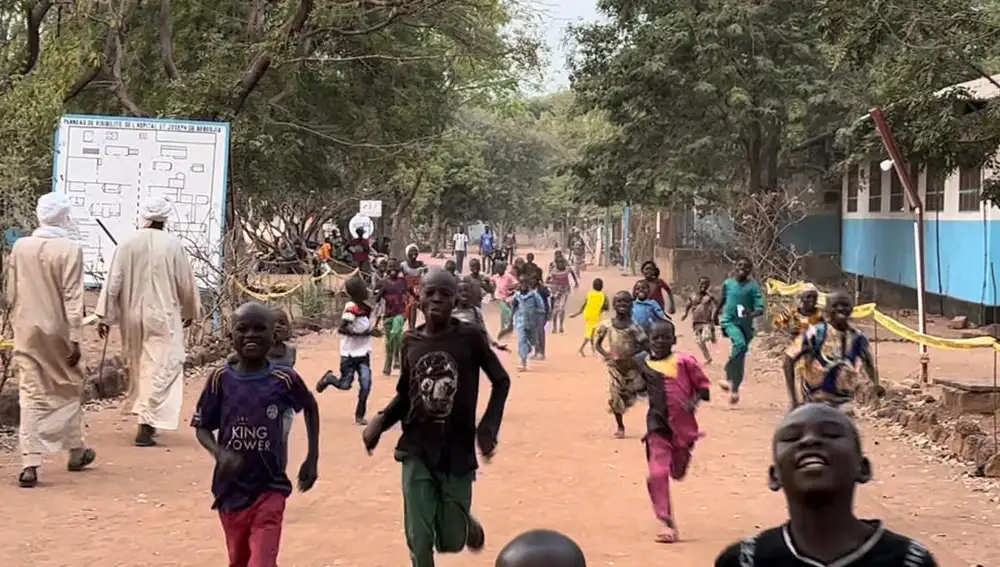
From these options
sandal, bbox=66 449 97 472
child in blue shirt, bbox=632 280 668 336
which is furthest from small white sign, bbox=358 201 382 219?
sandal, bbox=66 449 97 472

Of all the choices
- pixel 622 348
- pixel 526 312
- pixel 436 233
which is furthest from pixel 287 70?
pixel 436 233

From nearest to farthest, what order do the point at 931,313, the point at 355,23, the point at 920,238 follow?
1. the point at 920,238
2. the point at 355,23
3. the point at 931,313

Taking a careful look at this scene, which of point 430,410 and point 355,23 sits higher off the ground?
point 355,23

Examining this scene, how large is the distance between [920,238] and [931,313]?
32.3ft

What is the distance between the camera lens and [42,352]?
8141mm

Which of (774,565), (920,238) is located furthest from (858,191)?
(774,565)

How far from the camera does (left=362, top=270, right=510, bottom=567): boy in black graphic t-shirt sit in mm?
5227

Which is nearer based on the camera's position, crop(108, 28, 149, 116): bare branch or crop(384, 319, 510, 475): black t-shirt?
crop(384, 319, 510, 475): black t-shirt

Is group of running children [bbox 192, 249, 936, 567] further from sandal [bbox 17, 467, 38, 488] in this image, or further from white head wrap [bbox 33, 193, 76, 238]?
sandal [bbox 17, 467, 38, 488]

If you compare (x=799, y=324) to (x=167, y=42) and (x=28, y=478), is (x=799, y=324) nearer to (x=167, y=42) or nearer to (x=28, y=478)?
(x=28, y=478)

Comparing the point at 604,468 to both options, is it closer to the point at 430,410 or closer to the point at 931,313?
the point at 430,410

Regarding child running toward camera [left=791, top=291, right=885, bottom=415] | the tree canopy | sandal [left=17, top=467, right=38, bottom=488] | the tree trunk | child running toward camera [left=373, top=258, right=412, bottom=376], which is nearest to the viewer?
child running toward camera [left=791, top=291, right=885, bottom=415]

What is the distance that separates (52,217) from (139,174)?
7.95m

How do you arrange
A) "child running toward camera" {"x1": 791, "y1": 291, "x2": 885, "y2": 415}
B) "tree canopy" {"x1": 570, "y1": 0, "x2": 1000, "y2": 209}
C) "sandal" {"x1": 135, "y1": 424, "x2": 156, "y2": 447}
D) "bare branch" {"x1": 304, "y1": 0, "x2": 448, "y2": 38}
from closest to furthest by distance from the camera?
"child running toward camera" {"x1": 791, "y1": 291, "x2": 885, "y2": 415} → "sandal" {"x1": 135, "y1": 424, "x2": 156, "y2": 447} → "bare branch" {"x1": 304, "y1": 0, "x2": 448, "y2": 38} → "tree canopy" {"x1": 570, "y1": 0, "x2": 1000, "y2": 209}
